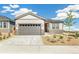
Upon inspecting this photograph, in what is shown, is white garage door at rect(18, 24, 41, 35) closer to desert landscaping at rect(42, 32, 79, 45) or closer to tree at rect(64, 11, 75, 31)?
desert landscaping at rect(42, 32, 79, 45)

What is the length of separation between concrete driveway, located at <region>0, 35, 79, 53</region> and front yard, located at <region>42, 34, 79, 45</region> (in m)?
0.09

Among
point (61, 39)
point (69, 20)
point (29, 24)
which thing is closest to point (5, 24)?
point (29, 24)

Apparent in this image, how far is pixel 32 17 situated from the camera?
220 inches

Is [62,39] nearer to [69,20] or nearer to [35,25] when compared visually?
[69,20]

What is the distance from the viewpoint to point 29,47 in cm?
551

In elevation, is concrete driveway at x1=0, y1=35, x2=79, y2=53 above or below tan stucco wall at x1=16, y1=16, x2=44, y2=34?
below

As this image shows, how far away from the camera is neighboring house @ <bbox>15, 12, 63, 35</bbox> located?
5.59 metres

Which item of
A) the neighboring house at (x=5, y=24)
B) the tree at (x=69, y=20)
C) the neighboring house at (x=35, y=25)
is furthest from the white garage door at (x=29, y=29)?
the tree at (x=69, y=20)

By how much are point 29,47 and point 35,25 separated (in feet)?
1.66

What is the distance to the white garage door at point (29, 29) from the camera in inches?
222

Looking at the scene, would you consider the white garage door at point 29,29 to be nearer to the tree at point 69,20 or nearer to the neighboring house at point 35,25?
the neighboring house at point 35,25

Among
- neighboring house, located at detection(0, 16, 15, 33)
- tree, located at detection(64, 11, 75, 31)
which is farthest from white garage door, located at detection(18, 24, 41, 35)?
tree, located at detection(64, 11, 75, 31)
